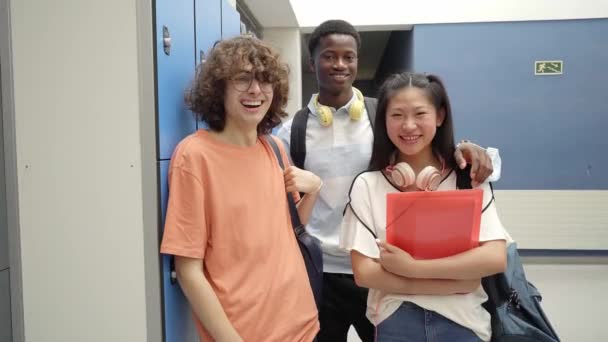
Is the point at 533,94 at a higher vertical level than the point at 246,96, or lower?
higher

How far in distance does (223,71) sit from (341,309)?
1128mm

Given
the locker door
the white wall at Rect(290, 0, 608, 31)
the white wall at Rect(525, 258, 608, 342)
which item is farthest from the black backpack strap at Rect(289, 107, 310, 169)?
the white wall at Rect(290, 0, 608, 31)

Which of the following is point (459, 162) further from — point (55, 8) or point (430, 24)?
point (430, 24)

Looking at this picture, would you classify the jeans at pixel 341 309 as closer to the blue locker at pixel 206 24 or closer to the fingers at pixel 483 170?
the fingers at pixel 483 170

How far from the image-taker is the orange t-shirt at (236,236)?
44.8 inches

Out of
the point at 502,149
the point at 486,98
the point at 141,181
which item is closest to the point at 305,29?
the point at 486,98

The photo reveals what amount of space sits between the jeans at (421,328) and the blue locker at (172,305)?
667 mm

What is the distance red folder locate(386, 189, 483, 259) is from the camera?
1.12 m

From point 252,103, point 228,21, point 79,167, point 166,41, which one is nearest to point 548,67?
point 228,21

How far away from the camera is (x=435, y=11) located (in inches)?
191

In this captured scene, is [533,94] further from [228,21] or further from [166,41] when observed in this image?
[166,41]

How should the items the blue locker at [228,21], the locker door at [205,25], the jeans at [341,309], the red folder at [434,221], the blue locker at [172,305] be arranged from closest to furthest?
the red folder at [434,221] < the blue locker at [172,305] < the locker door at [205,25] < the jeans at [341,309] < the blue locker at [228,21]

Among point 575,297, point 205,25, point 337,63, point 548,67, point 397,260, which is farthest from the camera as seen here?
point 548,67

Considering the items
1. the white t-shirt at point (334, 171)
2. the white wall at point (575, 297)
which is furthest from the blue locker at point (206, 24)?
Answer: the white wall at point (575, 297)
